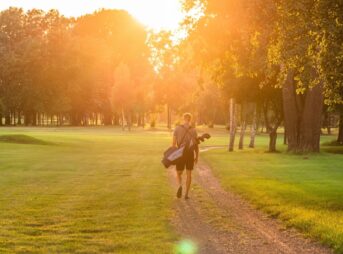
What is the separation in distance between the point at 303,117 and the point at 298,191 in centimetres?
2089

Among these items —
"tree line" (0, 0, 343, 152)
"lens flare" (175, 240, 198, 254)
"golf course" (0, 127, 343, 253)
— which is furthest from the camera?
"tree line" (0, 0, 343, 152)

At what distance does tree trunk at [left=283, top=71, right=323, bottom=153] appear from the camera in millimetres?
36438

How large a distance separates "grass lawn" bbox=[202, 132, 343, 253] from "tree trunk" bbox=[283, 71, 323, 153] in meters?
7.80

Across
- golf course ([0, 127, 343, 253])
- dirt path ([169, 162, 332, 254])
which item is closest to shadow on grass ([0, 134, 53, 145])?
golf course ([0, 127, 343, 253])

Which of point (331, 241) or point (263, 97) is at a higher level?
point (263, 97)

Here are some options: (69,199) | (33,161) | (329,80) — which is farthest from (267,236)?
(33,161)

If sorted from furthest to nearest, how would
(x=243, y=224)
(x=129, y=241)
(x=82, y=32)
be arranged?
(x=82, y=32)
(x=243, y=224)
(x=129, y=241)

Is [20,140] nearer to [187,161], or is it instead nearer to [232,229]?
[187,161]

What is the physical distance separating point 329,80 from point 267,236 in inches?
185

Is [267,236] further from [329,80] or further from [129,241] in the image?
[329,80]

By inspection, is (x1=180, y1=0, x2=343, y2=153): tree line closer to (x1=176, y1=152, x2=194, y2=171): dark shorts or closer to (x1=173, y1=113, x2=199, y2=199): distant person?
(x1=173, y1=113, x2=199, y2=199): distant person

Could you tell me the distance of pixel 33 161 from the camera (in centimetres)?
2822

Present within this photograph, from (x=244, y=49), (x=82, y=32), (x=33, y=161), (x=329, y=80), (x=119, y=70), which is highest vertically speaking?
(x=82, y=32)

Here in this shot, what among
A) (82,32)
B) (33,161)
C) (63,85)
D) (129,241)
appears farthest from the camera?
(82,32)
